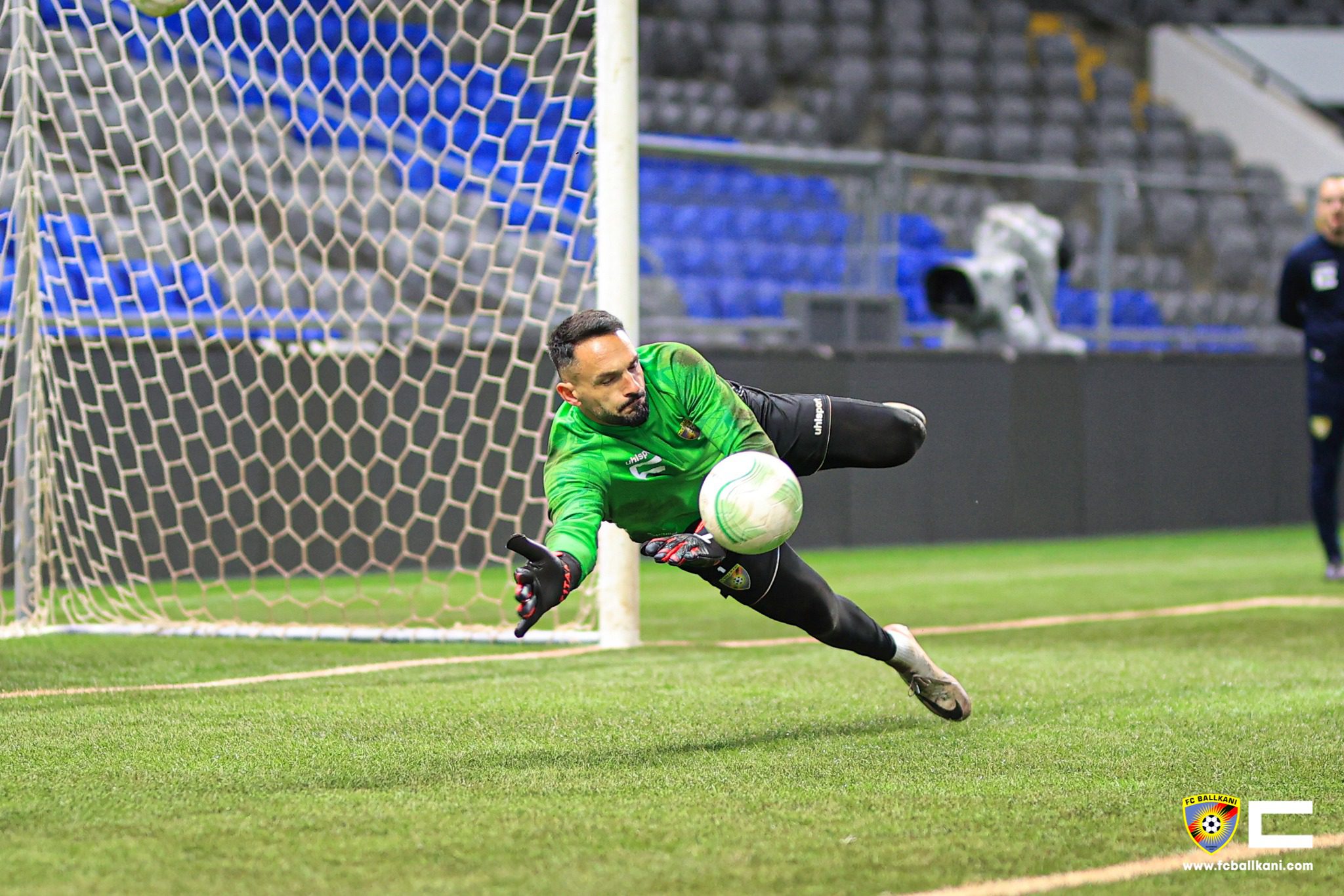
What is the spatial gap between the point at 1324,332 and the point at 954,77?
9.19m

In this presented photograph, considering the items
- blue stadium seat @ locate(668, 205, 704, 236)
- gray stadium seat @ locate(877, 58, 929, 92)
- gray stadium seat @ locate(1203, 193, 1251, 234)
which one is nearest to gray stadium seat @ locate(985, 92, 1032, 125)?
gray stadium seat @ locate(877, 58, 929, 92)

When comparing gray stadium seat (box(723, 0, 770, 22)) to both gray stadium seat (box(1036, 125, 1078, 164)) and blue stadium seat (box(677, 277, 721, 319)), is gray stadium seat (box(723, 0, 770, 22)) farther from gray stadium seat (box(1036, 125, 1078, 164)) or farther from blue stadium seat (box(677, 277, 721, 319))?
blue stadium seat (box(677, 277, 721, 319))

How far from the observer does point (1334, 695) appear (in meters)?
5.45

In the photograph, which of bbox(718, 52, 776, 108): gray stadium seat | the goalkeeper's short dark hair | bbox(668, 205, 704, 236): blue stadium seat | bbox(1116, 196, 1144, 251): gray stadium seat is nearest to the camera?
the goalkeeper's short dark hair

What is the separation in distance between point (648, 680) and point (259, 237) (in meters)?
4.16

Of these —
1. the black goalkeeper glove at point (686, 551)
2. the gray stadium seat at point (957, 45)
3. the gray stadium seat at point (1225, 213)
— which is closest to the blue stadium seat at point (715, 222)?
the gray stadium seat at point (1225, 213)

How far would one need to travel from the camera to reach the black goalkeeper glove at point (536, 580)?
375 centimetres

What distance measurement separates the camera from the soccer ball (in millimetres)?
4094

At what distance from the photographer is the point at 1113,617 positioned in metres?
8.04

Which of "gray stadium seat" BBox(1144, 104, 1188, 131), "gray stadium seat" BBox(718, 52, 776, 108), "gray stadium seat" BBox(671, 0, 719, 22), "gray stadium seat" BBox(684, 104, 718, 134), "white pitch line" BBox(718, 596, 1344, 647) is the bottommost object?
"white pitch line" BBox(718, 596, 1344, 647)

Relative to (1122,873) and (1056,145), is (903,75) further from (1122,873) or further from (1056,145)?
(1122,873)

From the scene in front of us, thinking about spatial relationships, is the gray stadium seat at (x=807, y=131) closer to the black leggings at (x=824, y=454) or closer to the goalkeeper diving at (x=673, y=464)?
the black leggings at (x=824, y=454)

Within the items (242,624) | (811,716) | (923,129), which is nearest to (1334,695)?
(811,716)

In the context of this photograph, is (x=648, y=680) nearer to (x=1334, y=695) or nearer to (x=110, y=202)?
(x=1334, y=695)
